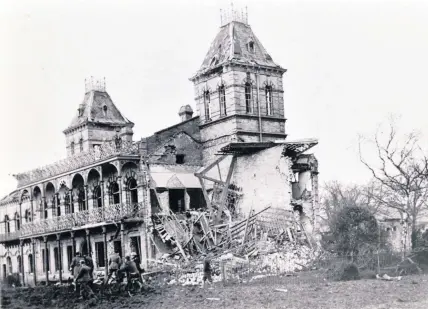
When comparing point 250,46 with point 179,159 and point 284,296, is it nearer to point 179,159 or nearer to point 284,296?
point 179,159

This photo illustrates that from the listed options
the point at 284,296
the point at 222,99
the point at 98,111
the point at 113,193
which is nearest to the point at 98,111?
the point at 98,111

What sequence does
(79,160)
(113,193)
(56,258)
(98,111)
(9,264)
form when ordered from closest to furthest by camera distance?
(113,193)
(79,160)
(56,258)
(9,264)
(98,111)

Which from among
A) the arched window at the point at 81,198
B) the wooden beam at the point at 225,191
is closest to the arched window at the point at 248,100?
the wooden beam at the point at 225,191

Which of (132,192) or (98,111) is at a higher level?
(98,111)

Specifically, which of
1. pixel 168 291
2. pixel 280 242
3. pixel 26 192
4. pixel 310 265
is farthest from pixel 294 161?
pixel 26 192

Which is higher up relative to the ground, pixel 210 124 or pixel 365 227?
pixel 210 124

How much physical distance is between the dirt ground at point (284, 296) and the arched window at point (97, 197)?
14.0 m

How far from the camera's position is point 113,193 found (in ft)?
118

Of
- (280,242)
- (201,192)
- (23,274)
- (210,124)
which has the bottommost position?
(23,274)

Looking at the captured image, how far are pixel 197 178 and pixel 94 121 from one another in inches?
675

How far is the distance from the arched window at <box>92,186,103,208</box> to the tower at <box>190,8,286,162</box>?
22.2ft

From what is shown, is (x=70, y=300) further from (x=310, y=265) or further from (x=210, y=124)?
(x=210, y=124)

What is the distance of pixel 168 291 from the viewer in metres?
22.4

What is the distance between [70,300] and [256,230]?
397 inches
